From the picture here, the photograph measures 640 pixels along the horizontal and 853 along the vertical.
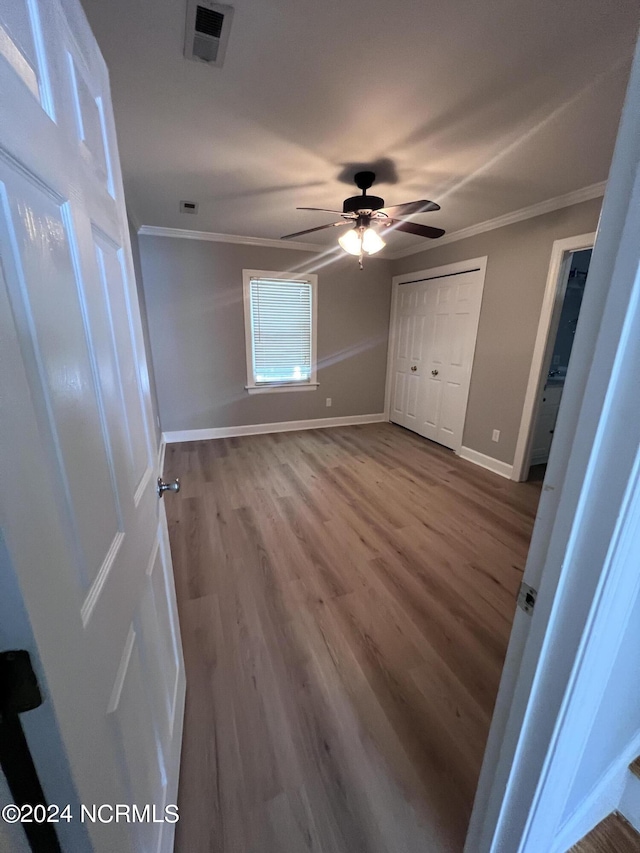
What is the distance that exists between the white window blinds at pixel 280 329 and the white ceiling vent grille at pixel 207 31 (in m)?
2.73

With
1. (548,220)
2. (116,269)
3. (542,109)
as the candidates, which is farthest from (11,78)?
(548,220)

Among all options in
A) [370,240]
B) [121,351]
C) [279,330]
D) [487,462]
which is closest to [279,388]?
[279,330]

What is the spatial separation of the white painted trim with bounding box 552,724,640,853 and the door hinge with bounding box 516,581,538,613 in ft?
2.53

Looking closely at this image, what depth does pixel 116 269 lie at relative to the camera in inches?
32.4

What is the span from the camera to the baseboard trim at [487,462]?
10.7 feet

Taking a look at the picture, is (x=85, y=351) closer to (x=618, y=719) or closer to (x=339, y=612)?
(x=618, y=719)

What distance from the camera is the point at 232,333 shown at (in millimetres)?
4023

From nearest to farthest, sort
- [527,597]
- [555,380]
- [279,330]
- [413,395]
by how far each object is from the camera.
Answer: [527,597]
[555,380]
[279,330]
[413,395]

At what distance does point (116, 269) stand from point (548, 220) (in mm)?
3343

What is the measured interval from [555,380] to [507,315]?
3.10 ft

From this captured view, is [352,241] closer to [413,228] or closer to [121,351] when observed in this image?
[413,228]

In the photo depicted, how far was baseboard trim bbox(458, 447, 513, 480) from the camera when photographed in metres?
3.27

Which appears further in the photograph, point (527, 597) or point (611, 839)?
point (611, 839)

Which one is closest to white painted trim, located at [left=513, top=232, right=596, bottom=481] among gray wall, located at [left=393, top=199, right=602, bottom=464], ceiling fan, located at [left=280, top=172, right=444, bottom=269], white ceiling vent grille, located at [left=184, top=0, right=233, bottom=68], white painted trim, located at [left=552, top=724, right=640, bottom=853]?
gray wall, located at [left=393, top=199, right=602, bottom=464]
